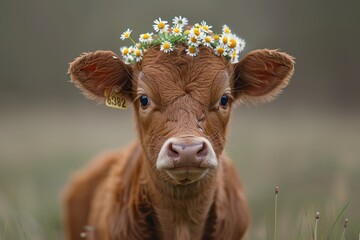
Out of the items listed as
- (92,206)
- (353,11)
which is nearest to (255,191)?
(92,206)

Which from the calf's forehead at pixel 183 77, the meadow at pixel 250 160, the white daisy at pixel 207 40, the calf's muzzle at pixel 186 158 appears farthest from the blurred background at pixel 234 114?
the calf's muzzle at pixel 186 158

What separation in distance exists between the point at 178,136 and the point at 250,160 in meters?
6.72

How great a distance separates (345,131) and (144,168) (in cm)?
707

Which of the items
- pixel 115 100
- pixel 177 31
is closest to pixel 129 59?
pixel 115 100

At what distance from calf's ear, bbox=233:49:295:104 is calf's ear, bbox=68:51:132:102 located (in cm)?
103

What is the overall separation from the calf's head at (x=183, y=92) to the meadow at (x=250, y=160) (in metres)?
0.55

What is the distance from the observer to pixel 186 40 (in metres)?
7.18

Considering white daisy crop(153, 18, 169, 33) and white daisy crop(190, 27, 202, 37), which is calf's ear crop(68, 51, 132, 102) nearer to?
white daisy crop(153, 18, 169, 33)

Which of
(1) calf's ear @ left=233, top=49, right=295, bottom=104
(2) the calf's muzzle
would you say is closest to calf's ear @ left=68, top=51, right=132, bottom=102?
(1) calf's ear @ left=233, top=49, right=295, bottom=104

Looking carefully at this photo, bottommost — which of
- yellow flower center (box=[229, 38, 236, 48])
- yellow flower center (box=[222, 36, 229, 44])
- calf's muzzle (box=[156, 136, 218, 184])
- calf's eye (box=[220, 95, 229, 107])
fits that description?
calf's muzzle (box=[156, 136, 218, 184])

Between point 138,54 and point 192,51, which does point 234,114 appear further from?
point 192,51

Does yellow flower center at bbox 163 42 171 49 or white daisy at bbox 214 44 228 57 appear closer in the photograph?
yellow flower center at bbox 163 42 171 49

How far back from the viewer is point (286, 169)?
12.2 meters

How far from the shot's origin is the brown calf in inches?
265
